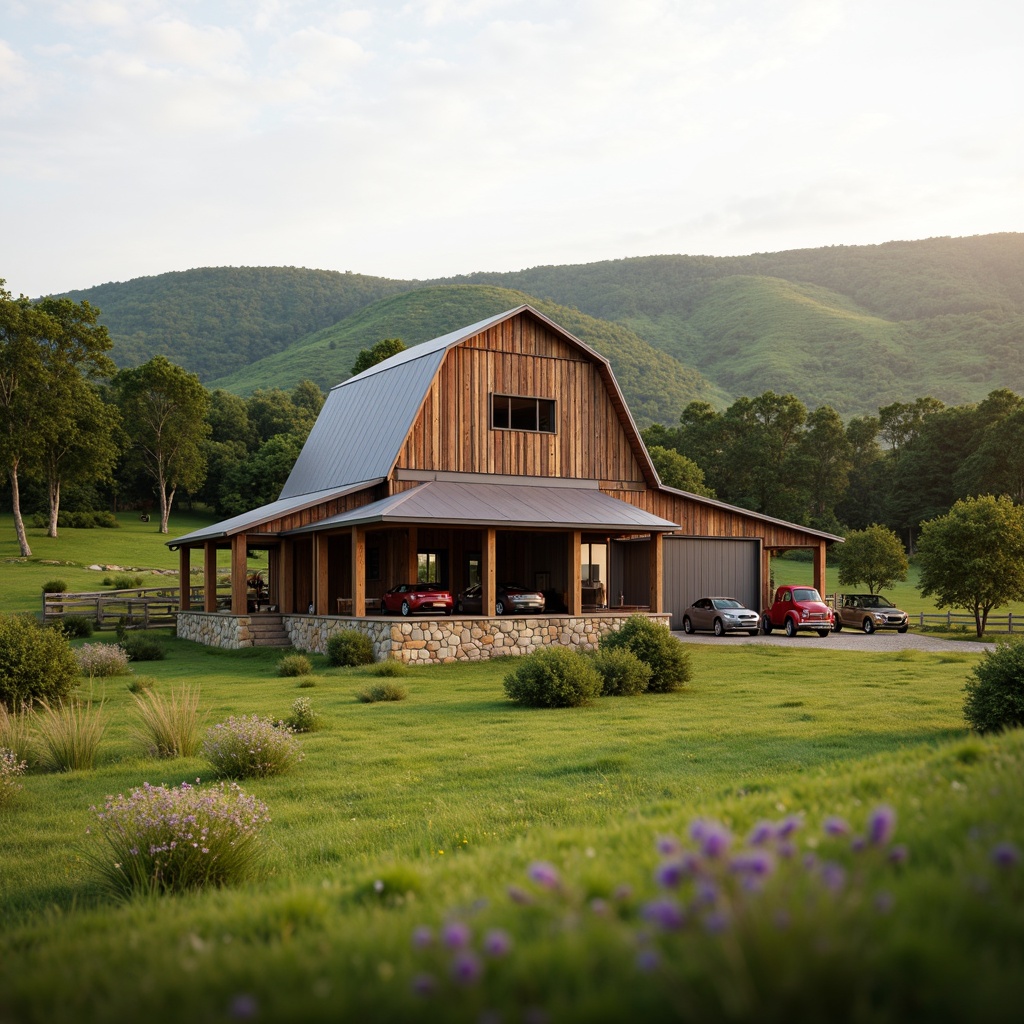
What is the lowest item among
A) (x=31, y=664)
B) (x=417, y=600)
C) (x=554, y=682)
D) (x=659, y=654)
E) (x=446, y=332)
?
(x=554, y=682)

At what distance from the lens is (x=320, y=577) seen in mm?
27625

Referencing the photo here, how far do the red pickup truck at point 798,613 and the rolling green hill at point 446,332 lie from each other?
232ft

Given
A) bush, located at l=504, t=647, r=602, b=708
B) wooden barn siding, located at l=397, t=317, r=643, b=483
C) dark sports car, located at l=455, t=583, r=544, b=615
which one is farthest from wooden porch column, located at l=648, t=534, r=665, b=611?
bush, located at l=504, t=647, r=602, b=708

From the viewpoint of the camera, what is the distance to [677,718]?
13562 millimetres

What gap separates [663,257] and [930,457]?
4137 inches

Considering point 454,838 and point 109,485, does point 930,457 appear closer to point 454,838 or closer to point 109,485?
point 109,485

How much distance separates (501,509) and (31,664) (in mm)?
13049

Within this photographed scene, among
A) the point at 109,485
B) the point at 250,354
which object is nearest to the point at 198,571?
the point at 109,485

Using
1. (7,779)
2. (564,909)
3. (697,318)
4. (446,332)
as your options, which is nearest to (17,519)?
(7,779)

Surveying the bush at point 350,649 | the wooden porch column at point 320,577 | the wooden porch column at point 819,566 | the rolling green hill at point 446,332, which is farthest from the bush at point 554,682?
the rolling green hill at point 446,332

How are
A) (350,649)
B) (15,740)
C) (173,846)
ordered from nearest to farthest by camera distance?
(173,846) < (15,740) < (350,649)

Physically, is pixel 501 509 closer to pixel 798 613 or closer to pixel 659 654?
pixel 659 654

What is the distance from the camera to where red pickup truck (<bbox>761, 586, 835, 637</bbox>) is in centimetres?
3072

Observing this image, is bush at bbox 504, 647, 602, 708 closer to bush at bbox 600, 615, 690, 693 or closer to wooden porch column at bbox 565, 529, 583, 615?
bush at bbox 600, 615, 690, 693
